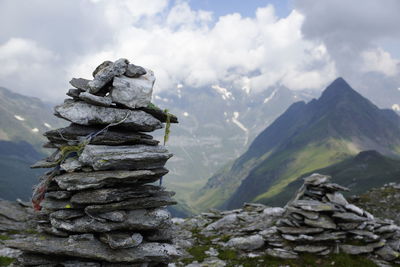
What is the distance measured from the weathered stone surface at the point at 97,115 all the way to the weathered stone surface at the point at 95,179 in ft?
8.85

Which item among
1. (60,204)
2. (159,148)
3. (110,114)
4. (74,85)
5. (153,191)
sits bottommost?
(60,204)

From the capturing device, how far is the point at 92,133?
52.2 feet

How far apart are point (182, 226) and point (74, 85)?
2521 centimetres

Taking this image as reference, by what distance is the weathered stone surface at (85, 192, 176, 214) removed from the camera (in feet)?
47.6

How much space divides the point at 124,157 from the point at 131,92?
3.50m

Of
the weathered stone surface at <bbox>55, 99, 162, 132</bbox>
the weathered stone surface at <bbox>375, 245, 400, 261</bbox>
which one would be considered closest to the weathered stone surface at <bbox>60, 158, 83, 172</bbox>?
the weathered stone surface at <bbox>55, 99, 162, 132</bbox>

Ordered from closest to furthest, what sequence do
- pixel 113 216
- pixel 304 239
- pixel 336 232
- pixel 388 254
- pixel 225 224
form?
pixel 113 216 < pixel 388 254 < pixel 304 239 < pixel 336 232 < pixel 225 224

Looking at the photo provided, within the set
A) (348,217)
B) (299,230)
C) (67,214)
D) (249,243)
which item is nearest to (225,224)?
(249,243)

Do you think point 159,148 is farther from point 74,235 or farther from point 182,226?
point 182,226

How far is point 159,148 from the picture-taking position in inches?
661

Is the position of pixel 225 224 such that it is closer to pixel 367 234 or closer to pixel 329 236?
pixel 329 236

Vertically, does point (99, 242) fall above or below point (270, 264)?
above

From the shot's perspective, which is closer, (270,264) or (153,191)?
(153,191)

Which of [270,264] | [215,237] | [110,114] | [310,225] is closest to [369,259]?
[310,225]
